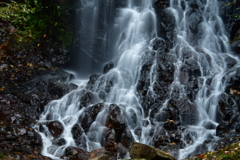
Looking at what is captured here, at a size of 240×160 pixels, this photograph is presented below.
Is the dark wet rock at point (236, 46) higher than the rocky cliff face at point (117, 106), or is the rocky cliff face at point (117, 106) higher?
the dark wet rock at point (236, 46)

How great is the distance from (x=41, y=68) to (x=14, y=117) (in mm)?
4607

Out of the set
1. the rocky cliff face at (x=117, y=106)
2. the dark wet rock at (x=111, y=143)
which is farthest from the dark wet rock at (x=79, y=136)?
the dark wet rock at (x=111, y=143)

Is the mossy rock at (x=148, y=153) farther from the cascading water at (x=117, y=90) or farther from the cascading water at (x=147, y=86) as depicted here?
the cascading water at (x=117, y=90)

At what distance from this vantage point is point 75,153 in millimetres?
8609

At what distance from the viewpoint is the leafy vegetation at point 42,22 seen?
15242 mm

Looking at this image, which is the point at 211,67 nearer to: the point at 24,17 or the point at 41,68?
the point at 41,68

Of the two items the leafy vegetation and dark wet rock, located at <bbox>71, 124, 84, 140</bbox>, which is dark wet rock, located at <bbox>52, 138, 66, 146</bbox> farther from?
the leafy vegetation

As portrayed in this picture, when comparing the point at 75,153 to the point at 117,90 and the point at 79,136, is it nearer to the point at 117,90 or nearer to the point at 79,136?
the point at 79,136

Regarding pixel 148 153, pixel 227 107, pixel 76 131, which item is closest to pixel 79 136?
pixel 76 131

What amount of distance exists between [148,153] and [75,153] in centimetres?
410

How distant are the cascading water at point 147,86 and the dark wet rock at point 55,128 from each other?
5 cm

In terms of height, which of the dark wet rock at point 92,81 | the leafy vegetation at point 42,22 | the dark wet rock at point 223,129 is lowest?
the dark wet rock at point 223,129

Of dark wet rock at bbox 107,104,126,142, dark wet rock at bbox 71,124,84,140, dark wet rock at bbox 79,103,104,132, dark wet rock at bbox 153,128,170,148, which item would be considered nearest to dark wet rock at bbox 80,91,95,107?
dark wet rock at bbox 79,103,104,132

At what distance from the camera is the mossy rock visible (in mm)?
5282
